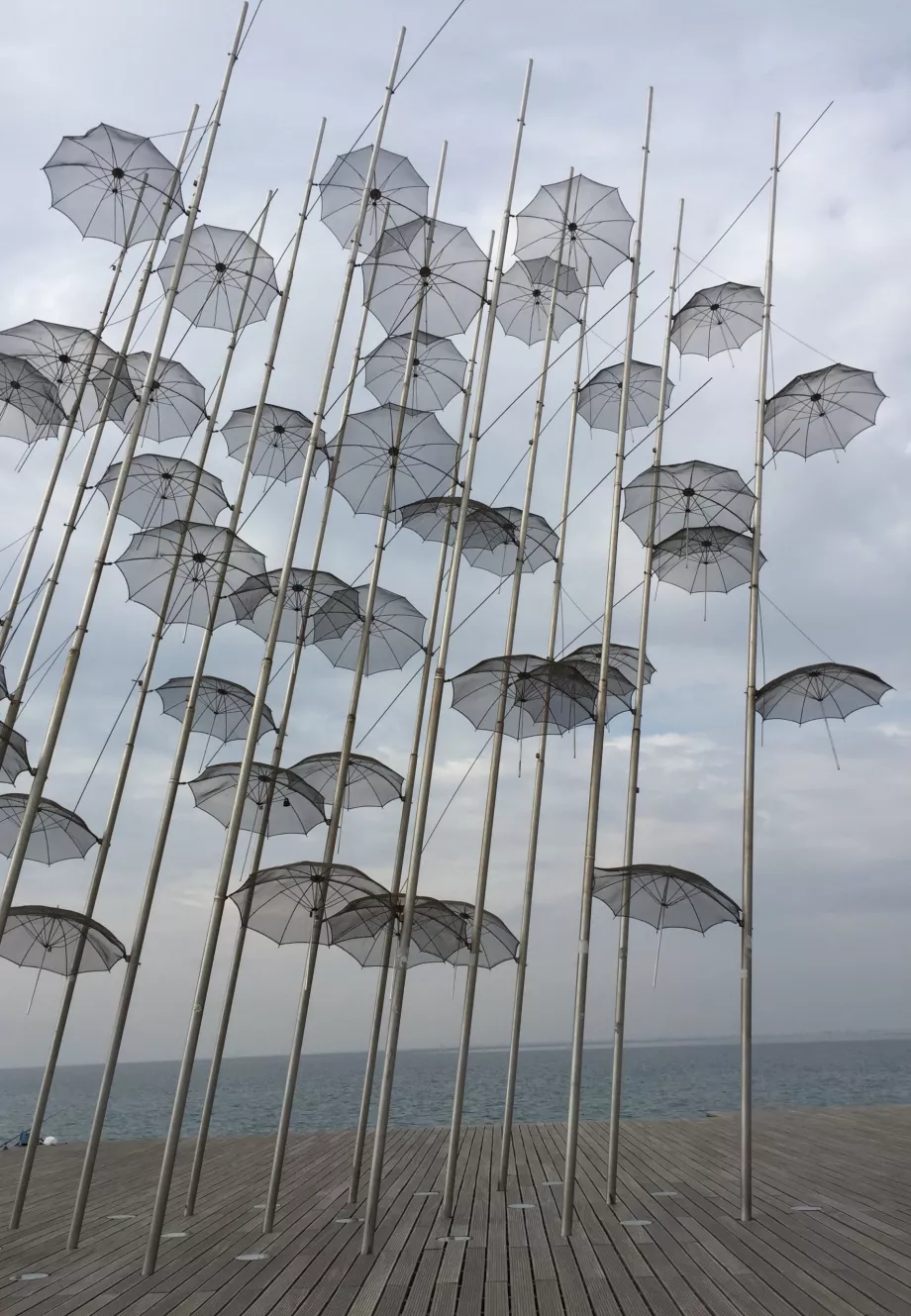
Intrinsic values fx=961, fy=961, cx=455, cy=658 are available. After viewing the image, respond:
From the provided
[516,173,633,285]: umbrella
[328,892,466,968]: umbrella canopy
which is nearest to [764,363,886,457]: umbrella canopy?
[516,173,633,285]: umbrella

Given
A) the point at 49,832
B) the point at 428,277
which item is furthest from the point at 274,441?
the point at 49,832

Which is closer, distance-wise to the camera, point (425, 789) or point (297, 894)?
point (425, 789)

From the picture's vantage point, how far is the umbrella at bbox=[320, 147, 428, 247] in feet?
38.4

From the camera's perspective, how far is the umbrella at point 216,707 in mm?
14086

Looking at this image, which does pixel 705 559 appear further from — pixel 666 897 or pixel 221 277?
pixel 221 277

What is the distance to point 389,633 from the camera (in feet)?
44.2

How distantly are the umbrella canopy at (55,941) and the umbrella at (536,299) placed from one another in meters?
9.58

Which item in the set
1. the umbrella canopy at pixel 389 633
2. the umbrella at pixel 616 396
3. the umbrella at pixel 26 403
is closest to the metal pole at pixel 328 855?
the umbrella canopy at pixel 389 633

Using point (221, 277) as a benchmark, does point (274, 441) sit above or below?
below

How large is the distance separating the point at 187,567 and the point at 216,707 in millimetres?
2352

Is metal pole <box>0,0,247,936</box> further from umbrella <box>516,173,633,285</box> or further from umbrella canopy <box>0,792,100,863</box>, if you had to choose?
umbrella <box>516,173,633,285</box>

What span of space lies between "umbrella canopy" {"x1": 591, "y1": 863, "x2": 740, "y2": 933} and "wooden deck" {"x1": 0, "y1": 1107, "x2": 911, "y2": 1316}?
2.84 meters

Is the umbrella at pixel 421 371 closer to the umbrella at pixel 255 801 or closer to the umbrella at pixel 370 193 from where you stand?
the umbrella at pixel 370 193

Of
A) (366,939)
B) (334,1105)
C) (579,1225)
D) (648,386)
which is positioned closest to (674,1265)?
(579,1225)
